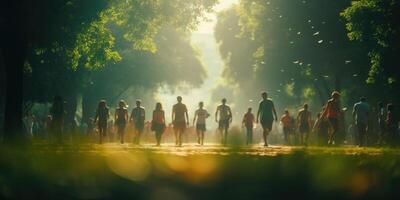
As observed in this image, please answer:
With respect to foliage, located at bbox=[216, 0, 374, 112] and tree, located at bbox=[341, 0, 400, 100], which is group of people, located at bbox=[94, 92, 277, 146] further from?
foliage, located at bbox=[216, 0, 374, 112]

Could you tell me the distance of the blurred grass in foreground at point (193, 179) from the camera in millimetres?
8266

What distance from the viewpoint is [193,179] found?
998cm

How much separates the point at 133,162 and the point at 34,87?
2211 centimetres

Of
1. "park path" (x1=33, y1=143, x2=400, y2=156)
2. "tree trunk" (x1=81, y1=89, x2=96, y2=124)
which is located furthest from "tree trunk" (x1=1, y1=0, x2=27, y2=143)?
"tree trunk" (x1=81, y1=89, x2=96, y2=124)

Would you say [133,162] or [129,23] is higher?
[129,23]

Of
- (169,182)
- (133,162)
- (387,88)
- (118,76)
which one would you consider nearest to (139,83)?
(118,76)

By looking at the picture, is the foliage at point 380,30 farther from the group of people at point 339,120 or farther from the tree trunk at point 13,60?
the tree trunk at point 13,60

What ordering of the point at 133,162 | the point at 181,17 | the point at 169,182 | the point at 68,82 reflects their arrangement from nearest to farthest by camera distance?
the point at 169,182 → the point at 133,162 → the point at 181,17 → the point at 68,82

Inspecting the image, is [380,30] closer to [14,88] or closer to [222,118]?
[222,118]

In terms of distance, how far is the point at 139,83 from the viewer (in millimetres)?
55594

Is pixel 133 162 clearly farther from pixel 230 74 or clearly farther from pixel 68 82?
pixel 230 74

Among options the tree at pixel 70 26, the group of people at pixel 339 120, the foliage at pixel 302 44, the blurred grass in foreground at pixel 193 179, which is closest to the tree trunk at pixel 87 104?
the foliage at pixel 302 44

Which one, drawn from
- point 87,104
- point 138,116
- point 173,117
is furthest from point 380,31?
point 87,104

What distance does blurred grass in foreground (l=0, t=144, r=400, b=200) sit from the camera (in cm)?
827
